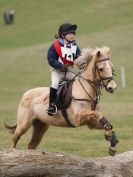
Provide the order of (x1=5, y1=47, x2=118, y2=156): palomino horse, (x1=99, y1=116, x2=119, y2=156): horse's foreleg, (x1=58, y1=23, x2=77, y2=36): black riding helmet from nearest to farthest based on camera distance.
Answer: (x1=99, y1=116, x2=119, y2=156): horse's foreleg
(x1=5, y1=47, x2=118, y2=156): palomino horse
(x1=58, y1=23, x2=77, y2=36): black riding helmet

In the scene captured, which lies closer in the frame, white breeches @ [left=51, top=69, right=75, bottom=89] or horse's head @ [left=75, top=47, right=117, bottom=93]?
horse's head @ [left=75, top=47, right=117, bottom=93]

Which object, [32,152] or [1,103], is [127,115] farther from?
[32,152]

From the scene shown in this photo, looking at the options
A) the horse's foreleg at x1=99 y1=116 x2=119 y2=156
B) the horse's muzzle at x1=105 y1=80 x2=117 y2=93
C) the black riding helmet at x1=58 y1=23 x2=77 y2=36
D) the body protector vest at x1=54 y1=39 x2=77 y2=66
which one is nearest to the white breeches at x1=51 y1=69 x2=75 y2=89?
the body protector vest at x1=54 y1=39 x2=77 y2=66

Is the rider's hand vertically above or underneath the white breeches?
above

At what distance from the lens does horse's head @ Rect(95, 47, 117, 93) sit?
1124cm

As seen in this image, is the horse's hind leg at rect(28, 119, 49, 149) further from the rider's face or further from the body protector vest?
the rider's face

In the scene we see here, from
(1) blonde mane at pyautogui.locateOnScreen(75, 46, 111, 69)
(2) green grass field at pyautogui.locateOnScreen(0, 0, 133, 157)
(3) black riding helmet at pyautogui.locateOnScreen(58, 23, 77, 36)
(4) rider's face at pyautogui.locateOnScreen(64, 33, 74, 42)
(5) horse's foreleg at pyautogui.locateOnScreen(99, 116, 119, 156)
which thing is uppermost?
(3) black riding helmet at pyautogui.locateOnScreen(58, 23, 77, 36)

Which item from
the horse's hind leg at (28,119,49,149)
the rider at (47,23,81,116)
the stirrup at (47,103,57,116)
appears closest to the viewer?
the rider at (47,23,81,116)

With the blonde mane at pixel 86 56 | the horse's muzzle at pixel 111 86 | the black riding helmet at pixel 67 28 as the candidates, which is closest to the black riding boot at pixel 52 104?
the blonde mane at pixel 86 56

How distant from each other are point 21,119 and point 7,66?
3252 centimetres

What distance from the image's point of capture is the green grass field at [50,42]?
17.1 m

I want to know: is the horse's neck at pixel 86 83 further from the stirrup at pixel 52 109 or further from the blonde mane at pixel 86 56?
the stirrup at pixel 52 109

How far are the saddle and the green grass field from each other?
7.17 ft

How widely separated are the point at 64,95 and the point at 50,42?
40.7 metres
